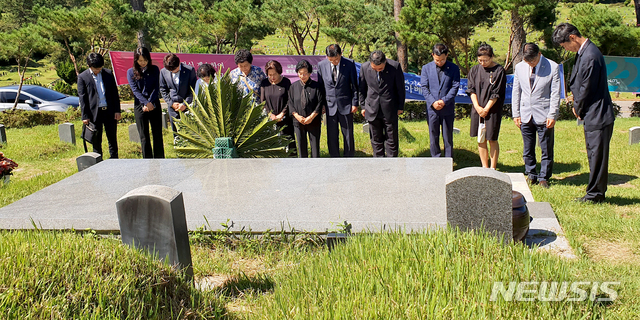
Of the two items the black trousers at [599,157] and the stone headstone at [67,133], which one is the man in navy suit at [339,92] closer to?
the black trousers at [599,157]

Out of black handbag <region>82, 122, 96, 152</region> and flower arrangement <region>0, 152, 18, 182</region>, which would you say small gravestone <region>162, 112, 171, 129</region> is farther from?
flower arrangement <region>0, 152, 18, 182</region>

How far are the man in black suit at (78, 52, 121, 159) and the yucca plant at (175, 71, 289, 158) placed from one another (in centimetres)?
189

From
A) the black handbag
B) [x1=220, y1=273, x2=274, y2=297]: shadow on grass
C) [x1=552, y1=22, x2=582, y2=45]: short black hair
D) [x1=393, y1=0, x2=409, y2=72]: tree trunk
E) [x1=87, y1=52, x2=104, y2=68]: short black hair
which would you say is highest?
[x1=393, y1=0, x2=409, y2=72]: tree trunk

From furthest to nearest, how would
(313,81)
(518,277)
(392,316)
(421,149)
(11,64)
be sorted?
(11,64)
(421,149)
(313,81)
(518,277)
(392,316)

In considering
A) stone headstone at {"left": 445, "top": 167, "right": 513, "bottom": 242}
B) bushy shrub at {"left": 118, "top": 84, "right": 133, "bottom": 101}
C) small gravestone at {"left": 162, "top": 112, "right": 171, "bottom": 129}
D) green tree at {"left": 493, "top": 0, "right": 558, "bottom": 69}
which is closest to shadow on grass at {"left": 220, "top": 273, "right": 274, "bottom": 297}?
stone headstone at {"left": 445, "top": 167, "right": 513, "bottom": 242}

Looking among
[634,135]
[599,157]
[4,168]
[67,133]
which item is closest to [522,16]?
[634,135]

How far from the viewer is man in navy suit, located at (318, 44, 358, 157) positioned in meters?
7.51

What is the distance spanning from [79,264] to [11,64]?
49209 millimetres

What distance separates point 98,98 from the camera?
7992 mm

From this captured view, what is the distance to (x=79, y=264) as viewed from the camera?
2.92m

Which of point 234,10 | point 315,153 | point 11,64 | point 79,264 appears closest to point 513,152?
point 315,153

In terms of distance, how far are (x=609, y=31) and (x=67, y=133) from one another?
19092mm

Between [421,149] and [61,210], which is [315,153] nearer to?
[421,149]

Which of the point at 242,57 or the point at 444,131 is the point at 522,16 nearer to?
the point at 444,131
